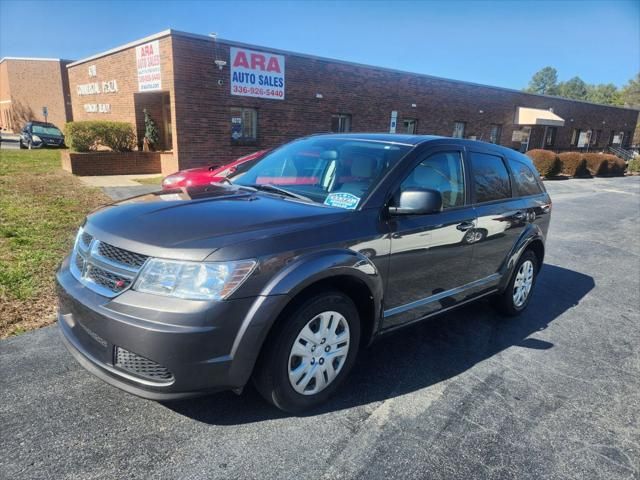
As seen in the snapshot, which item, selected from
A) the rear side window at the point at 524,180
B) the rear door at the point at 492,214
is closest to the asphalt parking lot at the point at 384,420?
the rear door at the point at 492,214

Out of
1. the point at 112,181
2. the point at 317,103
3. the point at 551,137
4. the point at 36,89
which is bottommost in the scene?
the point at 112,181

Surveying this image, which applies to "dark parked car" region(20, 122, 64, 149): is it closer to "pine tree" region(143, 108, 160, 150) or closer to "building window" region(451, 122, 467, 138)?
"pine tree" region(143, 108, 160, 150)

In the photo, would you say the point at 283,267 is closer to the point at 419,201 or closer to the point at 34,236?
the point at 419,201


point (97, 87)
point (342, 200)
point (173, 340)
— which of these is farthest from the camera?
point (97, 87)

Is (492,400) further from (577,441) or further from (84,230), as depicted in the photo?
(84,230)

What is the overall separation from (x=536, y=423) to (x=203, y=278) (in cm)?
231

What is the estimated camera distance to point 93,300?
2426mm

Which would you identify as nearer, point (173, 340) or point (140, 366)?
point (173, 340)

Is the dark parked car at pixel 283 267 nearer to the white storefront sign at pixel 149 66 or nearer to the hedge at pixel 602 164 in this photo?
the white storefront sign at pixel 149 66

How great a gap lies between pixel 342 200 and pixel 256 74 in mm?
13404

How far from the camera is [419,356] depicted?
3652mm

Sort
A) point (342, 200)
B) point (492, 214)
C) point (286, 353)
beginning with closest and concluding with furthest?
point (286, 353) → point (342, 200) → point (492, 214)

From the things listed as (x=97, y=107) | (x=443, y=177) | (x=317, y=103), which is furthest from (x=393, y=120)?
(x=443, y=177)

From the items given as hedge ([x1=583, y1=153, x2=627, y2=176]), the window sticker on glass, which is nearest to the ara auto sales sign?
the window sticker on glass
